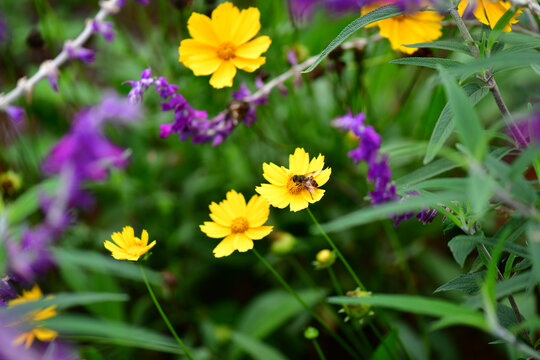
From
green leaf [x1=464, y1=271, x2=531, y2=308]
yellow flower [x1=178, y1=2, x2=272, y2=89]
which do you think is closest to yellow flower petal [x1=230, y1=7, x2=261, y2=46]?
yellow flower [x1=178, y1=2, x2=272, y2=89]

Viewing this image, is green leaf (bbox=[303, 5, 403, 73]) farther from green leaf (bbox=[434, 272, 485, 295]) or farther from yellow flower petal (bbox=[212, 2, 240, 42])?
green leaf (bbox=[434, 272, 485, 295])

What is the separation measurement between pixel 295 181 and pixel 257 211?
0.20ft

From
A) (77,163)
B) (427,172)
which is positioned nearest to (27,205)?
(77,163)

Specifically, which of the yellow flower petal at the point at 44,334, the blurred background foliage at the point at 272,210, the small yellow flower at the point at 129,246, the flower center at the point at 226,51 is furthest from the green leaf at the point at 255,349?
the flower center at the point at 226,51

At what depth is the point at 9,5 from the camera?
2248 mm

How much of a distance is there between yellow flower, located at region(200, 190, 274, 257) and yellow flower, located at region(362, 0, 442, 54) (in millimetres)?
331

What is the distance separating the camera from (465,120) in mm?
447

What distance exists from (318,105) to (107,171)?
63 centimetres

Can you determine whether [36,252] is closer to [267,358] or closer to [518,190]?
[267,358]

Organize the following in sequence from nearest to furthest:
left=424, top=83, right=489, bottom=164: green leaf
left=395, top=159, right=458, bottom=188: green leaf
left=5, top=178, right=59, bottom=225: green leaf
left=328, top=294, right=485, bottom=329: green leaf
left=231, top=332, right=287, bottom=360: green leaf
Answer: left=328, top=294, right=485, bottom=329: green leaf
left=424, top=83, right=489, bottom=164: green leaf
left=395, top=159, right=458, bottom=188: green leaf
left=5, top=178, right=59, bottom=225: green leaf
left=231, top=332, right=287, bottom=360: green leaf

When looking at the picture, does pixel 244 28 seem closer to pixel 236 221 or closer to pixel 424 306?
pixel 236 221

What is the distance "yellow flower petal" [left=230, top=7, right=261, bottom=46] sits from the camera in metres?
0.73

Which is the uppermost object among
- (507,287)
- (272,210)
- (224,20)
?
(224,20)

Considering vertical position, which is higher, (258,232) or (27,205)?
(27,205)
